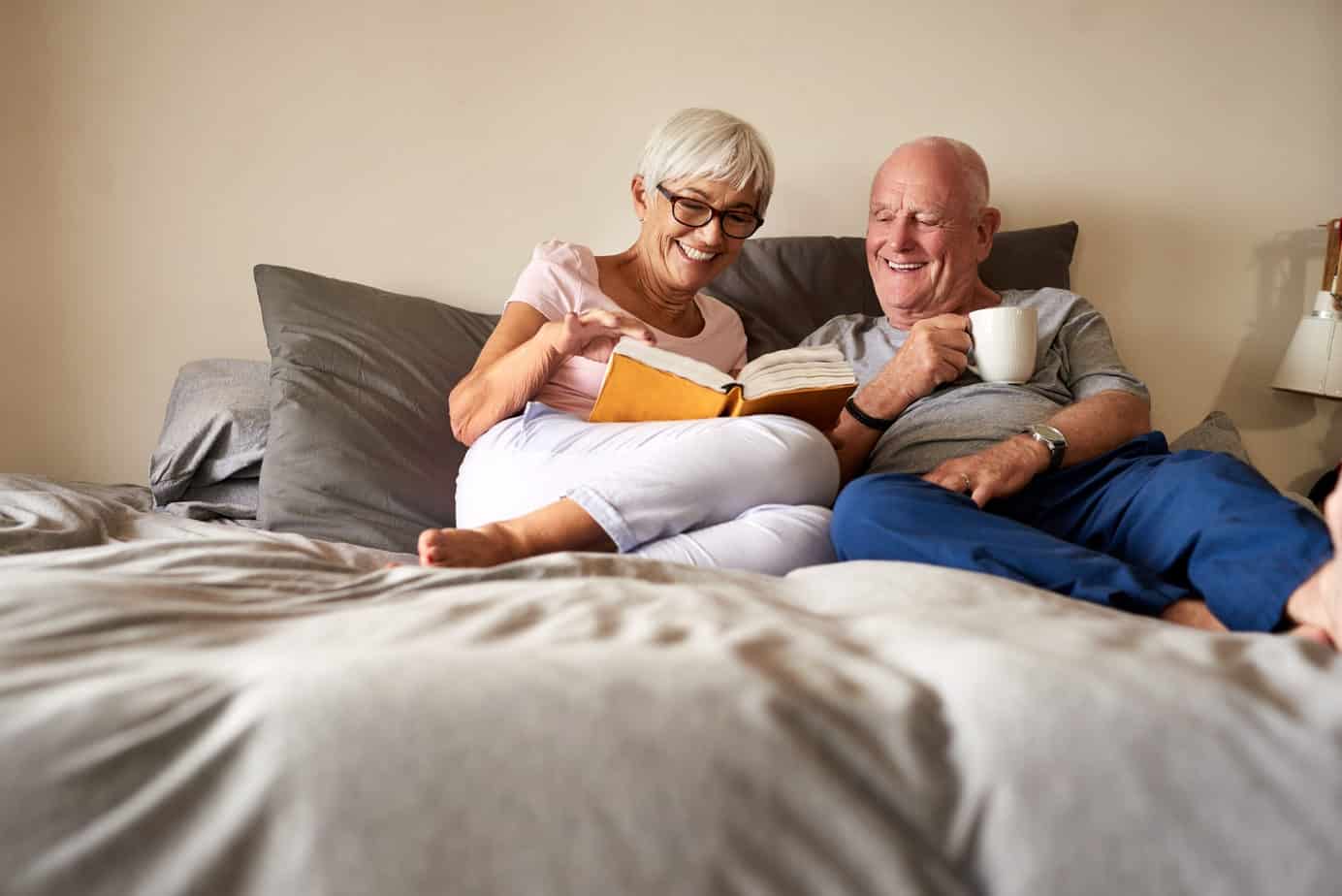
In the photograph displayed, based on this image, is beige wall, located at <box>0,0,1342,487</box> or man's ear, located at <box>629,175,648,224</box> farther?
beige wall, located at <box>0,0,1342,487</box>

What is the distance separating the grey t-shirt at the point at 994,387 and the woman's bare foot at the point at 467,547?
0.69 m

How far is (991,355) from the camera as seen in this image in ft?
5.05

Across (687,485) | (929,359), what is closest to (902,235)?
(929,359)

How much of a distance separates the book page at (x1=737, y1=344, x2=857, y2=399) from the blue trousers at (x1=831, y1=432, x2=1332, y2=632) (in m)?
0.20

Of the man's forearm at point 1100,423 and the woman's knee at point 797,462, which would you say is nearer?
the woman's knee at point 797,462

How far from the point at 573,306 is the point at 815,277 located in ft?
1.94

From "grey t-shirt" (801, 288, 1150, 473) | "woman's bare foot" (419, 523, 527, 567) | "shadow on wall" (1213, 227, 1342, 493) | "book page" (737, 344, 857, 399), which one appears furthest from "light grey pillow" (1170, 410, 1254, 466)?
"woman's bare foot" (419, 523, 527, 567)

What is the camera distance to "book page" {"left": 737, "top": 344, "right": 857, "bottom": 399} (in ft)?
4.43

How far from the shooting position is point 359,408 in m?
1.66

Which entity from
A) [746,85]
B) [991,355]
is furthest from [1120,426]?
[746,85]

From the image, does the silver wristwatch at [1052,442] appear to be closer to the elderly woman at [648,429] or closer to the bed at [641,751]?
the elderly woman at [648,429]

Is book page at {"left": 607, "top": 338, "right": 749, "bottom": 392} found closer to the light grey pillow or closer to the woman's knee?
the woman's knee

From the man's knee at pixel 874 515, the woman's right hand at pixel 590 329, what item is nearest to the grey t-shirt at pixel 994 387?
the man's knee at pixel 874 515

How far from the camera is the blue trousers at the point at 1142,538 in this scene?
3.10ft
